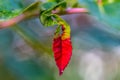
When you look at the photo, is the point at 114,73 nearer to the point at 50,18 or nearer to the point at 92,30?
the point at 92,30

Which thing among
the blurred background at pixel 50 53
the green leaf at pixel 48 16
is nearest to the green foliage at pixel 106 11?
the green leaf at pixel 48 16

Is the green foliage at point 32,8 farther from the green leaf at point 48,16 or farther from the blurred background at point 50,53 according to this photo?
the blurred background at point 50,53

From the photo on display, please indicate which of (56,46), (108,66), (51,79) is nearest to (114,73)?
(108,66)

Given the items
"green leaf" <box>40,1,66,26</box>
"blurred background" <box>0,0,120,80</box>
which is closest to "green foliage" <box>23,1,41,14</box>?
"green leaf" <box>40,1,66,26</box>

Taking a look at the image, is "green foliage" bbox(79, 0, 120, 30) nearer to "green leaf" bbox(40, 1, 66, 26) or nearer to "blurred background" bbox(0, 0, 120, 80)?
"green leaf" bbox(40, 1, 66, 26)

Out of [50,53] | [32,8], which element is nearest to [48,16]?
[32,8]
